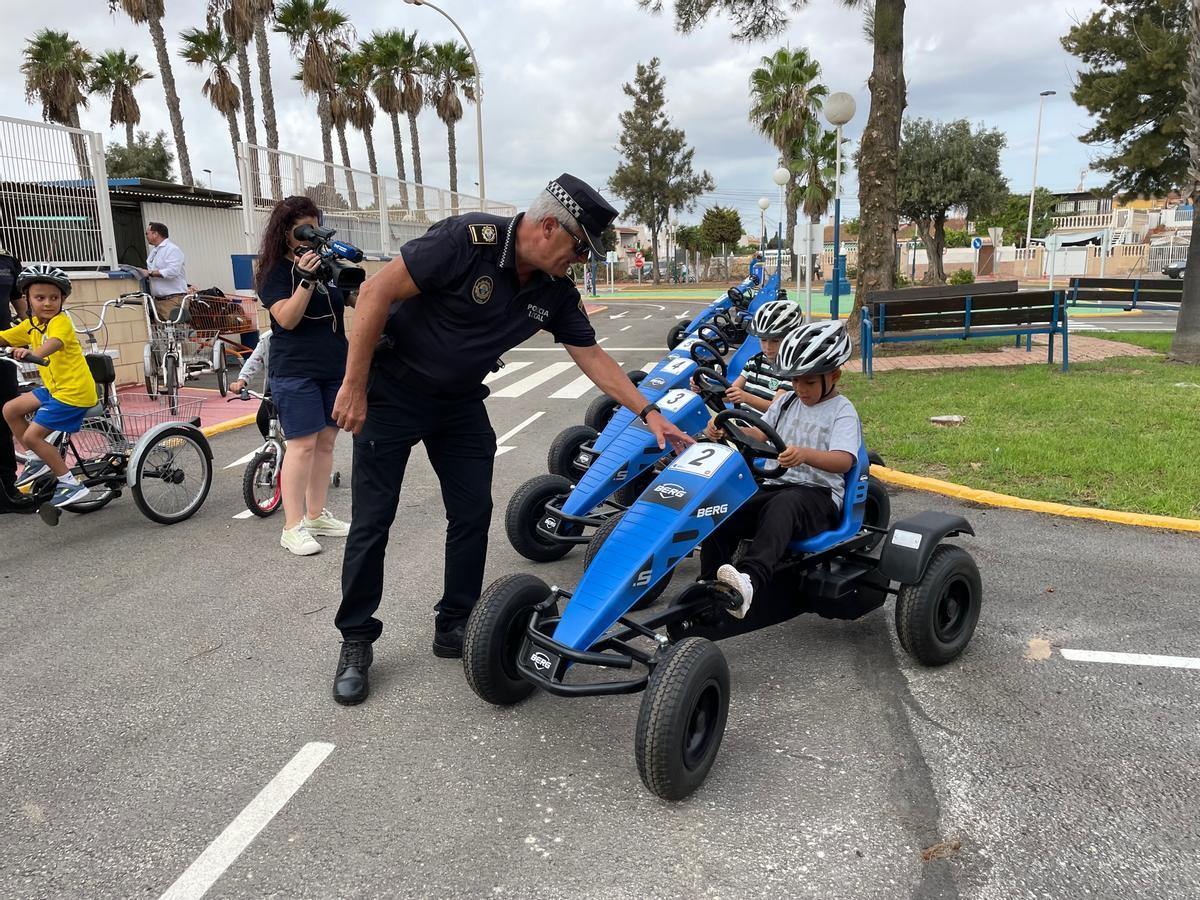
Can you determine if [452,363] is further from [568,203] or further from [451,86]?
[451,86]

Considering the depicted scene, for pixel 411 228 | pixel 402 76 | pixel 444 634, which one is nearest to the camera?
pixel 444 634

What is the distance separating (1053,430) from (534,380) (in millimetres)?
7247

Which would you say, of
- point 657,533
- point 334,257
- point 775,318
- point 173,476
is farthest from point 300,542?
point 775,318

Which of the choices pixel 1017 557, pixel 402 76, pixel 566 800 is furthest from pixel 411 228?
pixel 402 76

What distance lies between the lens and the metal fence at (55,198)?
955 cm

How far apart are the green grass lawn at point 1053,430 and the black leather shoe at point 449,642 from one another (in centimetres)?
416

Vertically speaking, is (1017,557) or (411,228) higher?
(411,228)

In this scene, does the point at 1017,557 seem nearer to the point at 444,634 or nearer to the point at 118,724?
the point at 444,634

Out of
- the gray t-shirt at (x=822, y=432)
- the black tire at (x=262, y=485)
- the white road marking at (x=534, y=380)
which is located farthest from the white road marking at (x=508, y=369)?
the gray t-shirt at (x=822, y=432)

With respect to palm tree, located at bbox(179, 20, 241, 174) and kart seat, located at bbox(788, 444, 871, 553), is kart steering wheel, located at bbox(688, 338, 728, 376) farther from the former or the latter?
palm tree, located at bbox(179, 20, 241, 174)

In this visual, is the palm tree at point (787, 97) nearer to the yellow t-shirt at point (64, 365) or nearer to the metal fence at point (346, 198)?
the metal fence at point (346, 198)

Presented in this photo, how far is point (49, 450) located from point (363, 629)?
3122mm

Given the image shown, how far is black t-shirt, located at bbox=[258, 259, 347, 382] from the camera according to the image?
182 inches

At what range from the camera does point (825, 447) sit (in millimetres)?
3729
